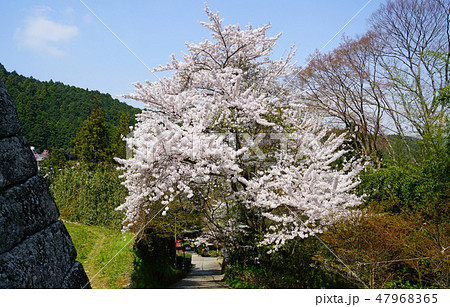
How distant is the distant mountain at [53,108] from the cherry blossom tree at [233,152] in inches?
151

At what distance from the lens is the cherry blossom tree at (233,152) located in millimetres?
4855

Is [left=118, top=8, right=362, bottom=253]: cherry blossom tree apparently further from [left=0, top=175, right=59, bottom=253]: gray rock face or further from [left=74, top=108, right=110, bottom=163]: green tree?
[left=74, top=108, right=110, bottom=163]: green tree

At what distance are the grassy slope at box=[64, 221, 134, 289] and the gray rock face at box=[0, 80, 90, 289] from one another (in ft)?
2.65

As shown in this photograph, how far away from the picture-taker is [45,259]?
96.9 inches

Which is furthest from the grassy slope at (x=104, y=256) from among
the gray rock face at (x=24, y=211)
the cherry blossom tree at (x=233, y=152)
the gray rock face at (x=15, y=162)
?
the gray rock face at (x=15, y=162)

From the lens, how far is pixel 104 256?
6.44 metres

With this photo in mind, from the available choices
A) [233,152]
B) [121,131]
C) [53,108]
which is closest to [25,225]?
[233,152]

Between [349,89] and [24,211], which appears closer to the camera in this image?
[24,211]

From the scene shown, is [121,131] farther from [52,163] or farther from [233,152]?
[233,152]

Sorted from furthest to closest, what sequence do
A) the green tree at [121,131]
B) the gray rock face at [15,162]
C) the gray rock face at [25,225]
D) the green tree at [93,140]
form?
the green tree at [93,140] < the green tree at [121,131] < the gray rock face at [15,162] < the gray rock face at [25,225]

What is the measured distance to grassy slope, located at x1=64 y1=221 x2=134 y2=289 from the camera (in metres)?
4.69

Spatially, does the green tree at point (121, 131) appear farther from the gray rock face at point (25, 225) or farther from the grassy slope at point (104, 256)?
the gray rock face at point (25, 225)

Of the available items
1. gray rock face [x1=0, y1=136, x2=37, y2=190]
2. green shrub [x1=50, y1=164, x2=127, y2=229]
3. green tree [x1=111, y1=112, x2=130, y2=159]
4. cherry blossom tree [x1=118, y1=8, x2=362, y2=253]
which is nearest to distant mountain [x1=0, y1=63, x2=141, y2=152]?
green tree [x1=111, y1=112, x2=130, y2=159]

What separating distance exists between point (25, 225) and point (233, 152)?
10.2 ft
